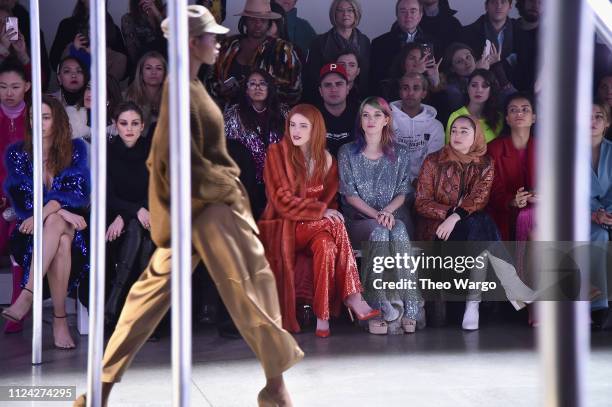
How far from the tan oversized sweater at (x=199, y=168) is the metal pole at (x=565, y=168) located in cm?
220

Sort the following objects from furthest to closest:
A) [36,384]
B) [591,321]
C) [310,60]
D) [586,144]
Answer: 1. [310,60]
2. [591,321]
3. [36,384]
4. [586,144]

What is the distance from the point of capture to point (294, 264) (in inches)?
230

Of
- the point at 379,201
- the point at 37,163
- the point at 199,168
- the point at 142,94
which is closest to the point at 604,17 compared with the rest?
the point at 199,168

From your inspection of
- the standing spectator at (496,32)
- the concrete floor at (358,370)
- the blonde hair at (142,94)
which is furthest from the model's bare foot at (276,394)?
the standing spectator at (496,32)

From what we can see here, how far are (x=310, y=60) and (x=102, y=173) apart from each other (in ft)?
11.0

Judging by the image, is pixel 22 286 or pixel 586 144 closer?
pixel 586 144

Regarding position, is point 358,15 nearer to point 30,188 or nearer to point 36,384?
point 30,188

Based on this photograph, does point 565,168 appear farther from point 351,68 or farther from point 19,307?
point 351,68

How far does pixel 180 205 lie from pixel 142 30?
13.3 feet

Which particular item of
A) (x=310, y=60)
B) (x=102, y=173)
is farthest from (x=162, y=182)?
(x=310, y=60)

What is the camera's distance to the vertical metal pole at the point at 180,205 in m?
2.51

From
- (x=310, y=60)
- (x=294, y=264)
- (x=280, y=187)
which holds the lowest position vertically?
(x=294, y=264)

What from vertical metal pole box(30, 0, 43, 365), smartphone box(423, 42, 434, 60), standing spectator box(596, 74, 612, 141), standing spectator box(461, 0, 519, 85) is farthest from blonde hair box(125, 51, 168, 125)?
standing spectator box(596, 74, 612, 141)

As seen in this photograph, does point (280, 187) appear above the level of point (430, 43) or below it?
below
